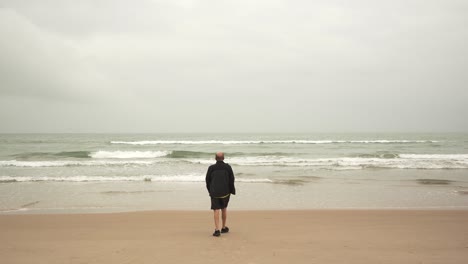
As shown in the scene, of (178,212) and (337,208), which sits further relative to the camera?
(337,208)

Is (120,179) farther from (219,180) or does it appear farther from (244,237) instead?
(244,237)

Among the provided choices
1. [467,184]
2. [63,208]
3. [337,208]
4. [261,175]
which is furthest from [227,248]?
[467,184]

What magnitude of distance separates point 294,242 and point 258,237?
67 cm

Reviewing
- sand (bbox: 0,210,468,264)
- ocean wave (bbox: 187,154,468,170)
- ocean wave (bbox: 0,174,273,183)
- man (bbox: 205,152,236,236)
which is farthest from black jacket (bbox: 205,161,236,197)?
ocean wave (bbox: 187,154,468,170)

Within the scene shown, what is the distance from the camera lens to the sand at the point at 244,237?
4863 mm

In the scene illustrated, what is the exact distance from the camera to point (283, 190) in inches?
470

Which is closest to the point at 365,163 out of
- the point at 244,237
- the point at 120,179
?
the point at 120,179

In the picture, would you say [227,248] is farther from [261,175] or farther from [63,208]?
[261,175]

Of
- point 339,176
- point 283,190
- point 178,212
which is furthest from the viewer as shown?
point 339,176

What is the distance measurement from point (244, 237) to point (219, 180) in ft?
3.66

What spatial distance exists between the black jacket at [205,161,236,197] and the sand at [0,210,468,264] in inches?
32.4

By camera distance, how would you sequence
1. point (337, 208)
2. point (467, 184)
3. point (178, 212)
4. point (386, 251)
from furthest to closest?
1. point (467, 184)
2. point (337, 208)
3. point (178, 212)
4. point (386, 251)

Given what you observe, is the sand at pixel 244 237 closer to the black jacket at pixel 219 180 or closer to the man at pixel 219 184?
the man at pixel 219 184

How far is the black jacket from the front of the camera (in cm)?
598
